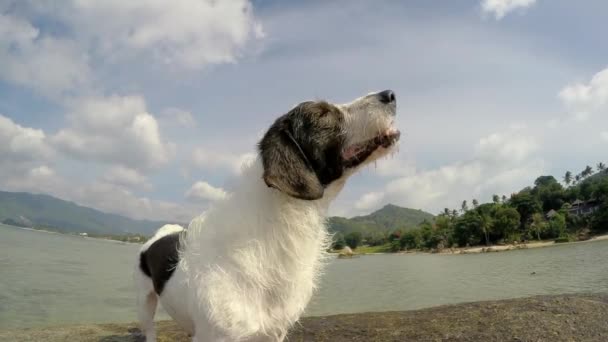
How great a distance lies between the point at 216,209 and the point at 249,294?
0.79 m

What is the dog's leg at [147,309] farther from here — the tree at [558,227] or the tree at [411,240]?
the tree at [411,240]

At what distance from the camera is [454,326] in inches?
253

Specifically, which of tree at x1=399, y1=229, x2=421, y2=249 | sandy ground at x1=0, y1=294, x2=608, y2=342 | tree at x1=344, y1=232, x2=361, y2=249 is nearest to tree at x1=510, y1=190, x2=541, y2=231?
tree at x1=399, y1=229, x2=421, y2=249

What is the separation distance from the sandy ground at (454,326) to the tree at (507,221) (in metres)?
92.4

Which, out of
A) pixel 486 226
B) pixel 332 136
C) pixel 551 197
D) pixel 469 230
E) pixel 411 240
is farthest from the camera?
pixel 411 240

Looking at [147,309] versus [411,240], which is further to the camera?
[411,240]

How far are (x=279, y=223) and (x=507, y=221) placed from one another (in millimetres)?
99626

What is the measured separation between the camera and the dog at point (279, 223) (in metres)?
2.92

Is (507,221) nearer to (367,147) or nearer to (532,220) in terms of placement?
(532,220)

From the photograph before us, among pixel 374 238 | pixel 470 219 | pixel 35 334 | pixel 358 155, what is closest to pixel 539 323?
pixel 358 155

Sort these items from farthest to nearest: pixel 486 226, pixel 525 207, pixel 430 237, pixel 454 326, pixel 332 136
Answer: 1. pixel 430 237
2. pixel 525 207
3. pixel 486 226
4. pixel 454 326
5. pixel 332 136

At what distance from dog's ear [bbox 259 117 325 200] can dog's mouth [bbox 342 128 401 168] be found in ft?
1.09

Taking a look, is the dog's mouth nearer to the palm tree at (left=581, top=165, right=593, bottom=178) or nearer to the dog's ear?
the dog's ear

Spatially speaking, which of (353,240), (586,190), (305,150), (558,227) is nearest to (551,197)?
(586,190)
